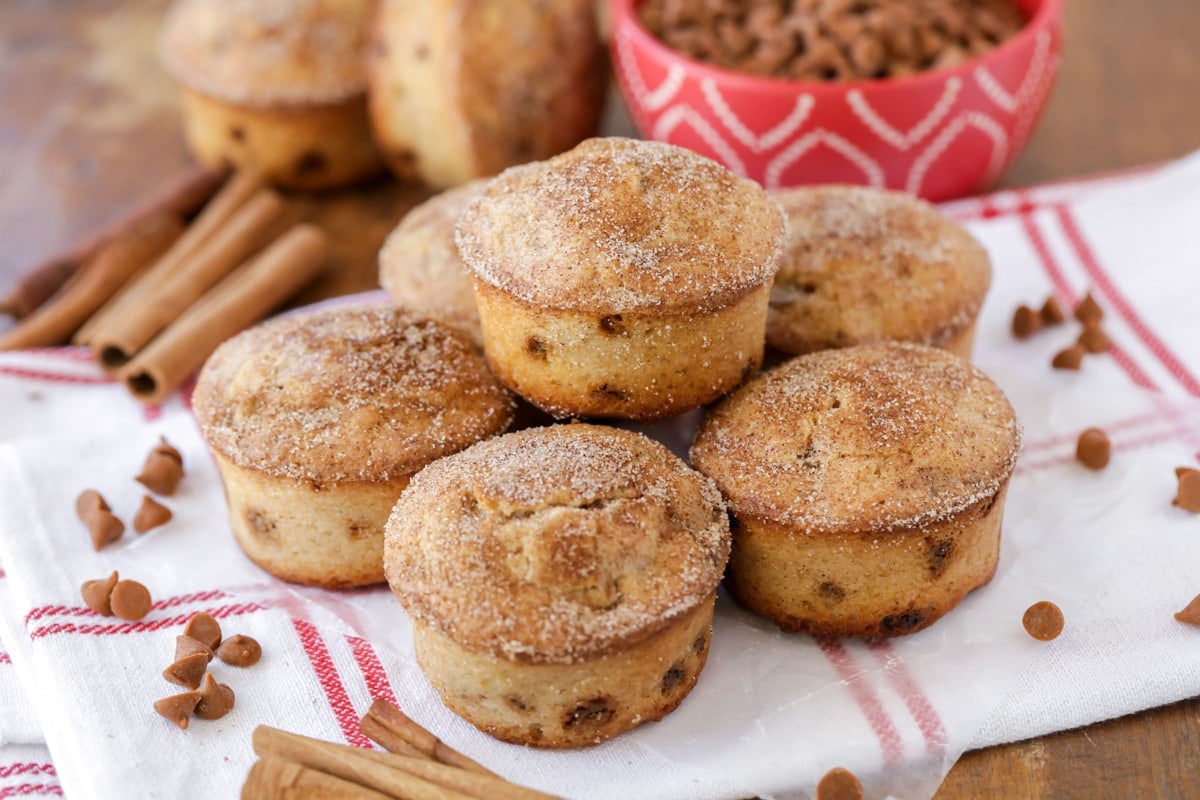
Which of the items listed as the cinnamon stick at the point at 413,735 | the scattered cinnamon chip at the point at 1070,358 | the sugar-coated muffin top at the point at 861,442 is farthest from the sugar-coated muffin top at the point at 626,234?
the scattered cinnamon chip at the point at 1070,358

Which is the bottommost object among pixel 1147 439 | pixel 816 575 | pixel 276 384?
pixel 1147 439

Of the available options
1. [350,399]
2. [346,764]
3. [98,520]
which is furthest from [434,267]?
[346,764]

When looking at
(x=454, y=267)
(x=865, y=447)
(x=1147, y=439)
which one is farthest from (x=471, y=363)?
(x=1147, y=439)

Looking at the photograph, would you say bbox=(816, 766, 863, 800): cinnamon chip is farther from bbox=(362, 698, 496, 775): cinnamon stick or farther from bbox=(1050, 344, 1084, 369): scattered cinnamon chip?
bbox=(1050, 344, 1084, 369): scattered cinnamon chip

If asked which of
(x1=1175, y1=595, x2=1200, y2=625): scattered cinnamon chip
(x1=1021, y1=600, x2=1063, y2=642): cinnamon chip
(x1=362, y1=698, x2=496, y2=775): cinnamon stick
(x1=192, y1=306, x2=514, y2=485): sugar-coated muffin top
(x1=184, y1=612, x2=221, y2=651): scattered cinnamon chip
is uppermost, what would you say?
(x1=192, y1=306, x2=514, y2=485): sugar-coated muffin top

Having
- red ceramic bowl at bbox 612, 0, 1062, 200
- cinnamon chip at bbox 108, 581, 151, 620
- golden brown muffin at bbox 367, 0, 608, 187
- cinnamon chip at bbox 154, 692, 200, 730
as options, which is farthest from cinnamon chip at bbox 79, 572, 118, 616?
red ceramic bowl at bbox 612, 0, 1062, 200

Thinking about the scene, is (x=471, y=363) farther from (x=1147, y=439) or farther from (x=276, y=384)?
(x=1147, y=439)
